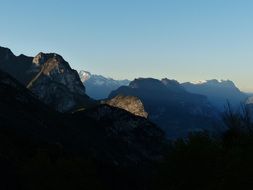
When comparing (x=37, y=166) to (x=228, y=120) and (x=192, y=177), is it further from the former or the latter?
(x=228, y=120)

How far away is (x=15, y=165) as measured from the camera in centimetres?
15850

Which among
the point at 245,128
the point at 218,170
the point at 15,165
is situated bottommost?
the point at 15,165

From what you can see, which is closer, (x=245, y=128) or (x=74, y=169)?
(x=74, y=169)

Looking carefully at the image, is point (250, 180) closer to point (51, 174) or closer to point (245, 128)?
point (51, 174)

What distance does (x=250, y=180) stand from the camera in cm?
7350

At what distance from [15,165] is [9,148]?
28.4 meters

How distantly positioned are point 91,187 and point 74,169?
13.7ft

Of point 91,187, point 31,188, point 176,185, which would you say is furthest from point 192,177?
point 31,188

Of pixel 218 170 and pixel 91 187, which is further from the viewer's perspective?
pixel 91 187

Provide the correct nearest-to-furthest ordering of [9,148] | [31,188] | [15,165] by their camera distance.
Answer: [31,188], [15,165], [9,148]

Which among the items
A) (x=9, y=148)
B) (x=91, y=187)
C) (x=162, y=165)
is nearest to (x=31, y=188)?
(x=91, y=187)

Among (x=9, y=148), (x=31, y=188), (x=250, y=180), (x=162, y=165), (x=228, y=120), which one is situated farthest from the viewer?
(x=9, y=148)

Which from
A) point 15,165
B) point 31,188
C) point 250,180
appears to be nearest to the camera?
point 250,180

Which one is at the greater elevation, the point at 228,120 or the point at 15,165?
the point at 228,120
